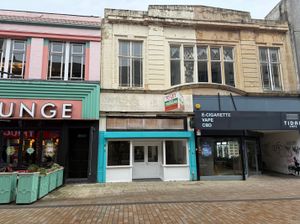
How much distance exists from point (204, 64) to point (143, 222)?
391 inches

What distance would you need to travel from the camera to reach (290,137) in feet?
43.3

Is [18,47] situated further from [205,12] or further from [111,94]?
[205,12]

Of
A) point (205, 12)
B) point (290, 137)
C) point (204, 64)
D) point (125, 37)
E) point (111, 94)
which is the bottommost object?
point (290, 137)

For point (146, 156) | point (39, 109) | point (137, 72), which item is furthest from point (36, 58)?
point (146, 156)

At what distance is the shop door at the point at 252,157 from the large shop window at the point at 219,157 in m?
1.41

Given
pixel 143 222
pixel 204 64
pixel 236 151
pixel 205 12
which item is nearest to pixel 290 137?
pixel 236 151

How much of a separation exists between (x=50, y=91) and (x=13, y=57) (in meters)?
2.89

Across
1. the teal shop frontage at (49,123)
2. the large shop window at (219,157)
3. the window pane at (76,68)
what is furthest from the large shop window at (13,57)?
the large shop window at (219,157)

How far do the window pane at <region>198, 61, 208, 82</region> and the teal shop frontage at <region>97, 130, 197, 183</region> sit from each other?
10.7ft

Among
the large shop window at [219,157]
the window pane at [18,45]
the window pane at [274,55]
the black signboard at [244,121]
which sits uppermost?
the window pane at [274,55]

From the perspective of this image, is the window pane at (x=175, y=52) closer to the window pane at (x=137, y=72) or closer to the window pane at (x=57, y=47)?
the window pane at (x=137, y=72)

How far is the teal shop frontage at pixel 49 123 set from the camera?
35.2 feet

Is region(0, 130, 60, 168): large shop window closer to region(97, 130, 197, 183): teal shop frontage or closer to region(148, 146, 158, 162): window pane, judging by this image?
region(97, 130, 197, 183): teal shop frontage

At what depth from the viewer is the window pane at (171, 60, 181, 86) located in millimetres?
12695
